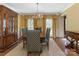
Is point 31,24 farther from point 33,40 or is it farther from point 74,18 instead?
point 33,40

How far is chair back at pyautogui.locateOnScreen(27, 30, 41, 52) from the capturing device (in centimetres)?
437

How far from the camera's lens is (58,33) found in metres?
11.7

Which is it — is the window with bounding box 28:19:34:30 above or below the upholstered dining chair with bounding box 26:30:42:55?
above

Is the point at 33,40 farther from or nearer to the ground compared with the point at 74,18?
nearer to the ground

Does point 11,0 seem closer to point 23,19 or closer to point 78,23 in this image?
point 78,23

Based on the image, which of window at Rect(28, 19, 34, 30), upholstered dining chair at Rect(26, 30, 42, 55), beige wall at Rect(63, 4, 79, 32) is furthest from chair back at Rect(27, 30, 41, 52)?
window at Rect(28, 19, 34, 30)

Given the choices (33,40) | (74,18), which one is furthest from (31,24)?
(33,40)

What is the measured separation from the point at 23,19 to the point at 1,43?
6.35 m

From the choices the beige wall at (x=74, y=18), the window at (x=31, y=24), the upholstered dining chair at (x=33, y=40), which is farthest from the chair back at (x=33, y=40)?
the window at (x=31, y=24)

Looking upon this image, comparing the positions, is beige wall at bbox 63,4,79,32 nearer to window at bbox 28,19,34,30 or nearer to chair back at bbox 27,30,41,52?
chair back at bbox 27,30,41,52

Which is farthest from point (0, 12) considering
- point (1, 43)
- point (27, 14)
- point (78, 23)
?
point (27, 14)

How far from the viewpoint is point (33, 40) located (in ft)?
14.7

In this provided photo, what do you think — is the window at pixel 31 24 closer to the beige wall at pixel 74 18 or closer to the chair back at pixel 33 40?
the beige wall at pixel 74 18

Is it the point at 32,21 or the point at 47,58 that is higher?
the point at 32,21
